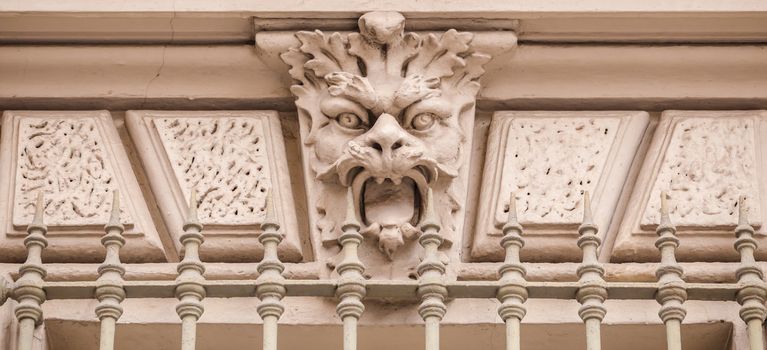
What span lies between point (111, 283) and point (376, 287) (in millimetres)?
482

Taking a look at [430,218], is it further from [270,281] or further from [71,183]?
[71,183]

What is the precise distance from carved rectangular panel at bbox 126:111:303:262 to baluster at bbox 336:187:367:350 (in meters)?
0.36

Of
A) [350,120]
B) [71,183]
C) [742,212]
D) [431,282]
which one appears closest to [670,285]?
[742,212]

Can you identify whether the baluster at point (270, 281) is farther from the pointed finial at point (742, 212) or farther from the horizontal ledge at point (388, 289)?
the pointed finial at point (742, 212)

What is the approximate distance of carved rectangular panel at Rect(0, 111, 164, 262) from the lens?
17.3ft

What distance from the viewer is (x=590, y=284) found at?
484cm

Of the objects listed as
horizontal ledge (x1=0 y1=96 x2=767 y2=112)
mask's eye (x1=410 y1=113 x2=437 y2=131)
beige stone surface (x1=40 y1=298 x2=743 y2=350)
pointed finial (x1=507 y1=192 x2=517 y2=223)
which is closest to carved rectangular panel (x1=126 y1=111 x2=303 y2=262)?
horizontal ledge (x1=0 y1=96 x2=767 y2=112)

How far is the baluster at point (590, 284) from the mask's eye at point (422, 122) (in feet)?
1.58

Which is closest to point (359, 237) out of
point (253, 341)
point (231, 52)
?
point (253, 341)

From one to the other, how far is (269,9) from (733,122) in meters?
0.98

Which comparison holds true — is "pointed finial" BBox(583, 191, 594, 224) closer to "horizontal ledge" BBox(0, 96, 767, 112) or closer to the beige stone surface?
the beige stone surface

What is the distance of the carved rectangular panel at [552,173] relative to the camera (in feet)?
17.3

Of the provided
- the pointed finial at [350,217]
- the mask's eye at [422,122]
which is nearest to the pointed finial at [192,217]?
the pointed finial at [350,217]

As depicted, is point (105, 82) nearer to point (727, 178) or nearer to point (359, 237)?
point (359, 237)
